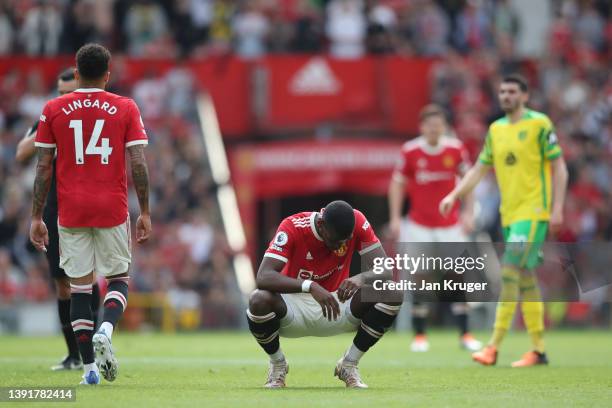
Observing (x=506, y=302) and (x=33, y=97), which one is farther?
(x=33, y=97)

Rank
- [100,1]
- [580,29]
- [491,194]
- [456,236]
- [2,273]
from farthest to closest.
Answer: [580,29] < [100,1] < [491,194] < [2,273] < [456,236]

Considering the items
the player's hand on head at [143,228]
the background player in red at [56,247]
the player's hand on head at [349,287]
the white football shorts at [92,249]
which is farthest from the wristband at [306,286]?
the background player in red at [56,247]

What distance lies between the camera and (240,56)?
24.8 meters

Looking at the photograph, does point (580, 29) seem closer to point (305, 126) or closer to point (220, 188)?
point (305, 126)

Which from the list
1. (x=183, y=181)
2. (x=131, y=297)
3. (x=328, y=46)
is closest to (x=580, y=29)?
(x=328, y=46)

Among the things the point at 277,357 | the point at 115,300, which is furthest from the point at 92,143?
the point at 277,357

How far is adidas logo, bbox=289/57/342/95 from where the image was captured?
2464cm

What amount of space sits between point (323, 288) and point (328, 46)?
55.2 ft

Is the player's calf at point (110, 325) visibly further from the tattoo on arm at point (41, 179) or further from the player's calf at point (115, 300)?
the tattoo on arm at point (41, 179)

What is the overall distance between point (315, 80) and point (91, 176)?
15019 millimetres

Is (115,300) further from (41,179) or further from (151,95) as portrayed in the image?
(151,95)

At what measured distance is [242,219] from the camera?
78.1ft

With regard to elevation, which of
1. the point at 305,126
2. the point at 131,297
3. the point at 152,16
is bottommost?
the point at 131,297

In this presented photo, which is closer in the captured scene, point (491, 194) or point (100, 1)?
point (491, 194)
